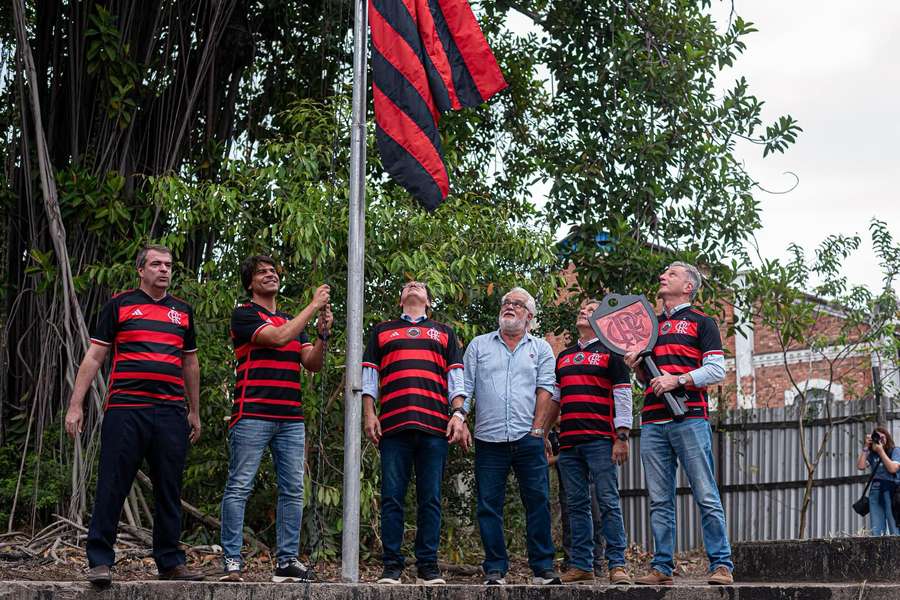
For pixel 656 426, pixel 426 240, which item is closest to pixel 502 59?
pixel 426 240

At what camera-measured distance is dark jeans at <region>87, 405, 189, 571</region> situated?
505 centimetres

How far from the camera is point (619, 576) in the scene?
5.83 metres

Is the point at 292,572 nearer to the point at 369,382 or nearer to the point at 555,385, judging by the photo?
the point at 369,382

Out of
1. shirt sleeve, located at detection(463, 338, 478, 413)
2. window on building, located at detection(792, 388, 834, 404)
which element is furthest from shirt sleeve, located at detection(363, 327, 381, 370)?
window on building, located at detection(792, 388, 834, 404)

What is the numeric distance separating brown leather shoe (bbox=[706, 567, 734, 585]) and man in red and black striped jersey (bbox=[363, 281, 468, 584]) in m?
1.32

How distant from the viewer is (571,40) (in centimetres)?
1034

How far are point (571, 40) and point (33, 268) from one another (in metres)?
5.08

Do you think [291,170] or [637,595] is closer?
[637,595]

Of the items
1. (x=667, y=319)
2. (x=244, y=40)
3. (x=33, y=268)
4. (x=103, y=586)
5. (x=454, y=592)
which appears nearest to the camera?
(x=103, y=586)

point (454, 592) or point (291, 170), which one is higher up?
point (291, 170)

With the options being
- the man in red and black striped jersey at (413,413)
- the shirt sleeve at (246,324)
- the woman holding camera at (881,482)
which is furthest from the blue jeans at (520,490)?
the woman holding camera at (881,482)

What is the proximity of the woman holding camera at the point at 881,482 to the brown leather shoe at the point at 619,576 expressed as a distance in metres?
5.87

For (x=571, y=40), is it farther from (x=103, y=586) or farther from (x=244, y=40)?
(x=103, y=586)

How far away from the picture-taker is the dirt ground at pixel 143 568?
6.87m
